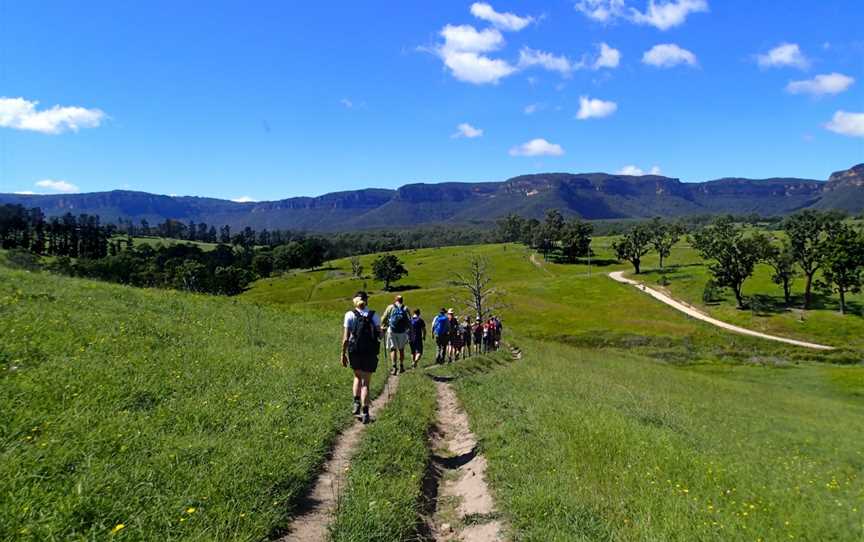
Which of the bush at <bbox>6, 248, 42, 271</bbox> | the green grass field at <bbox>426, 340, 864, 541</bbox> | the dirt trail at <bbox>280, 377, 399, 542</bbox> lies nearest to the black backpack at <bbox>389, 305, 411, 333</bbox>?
the green grass field at <bbox>426, 340, 864, 541</bbox>

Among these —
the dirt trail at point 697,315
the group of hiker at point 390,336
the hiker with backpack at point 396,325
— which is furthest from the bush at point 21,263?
the dirt trail at point 697,315

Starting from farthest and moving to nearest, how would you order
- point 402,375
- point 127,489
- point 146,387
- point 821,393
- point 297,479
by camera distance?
1. point 821,393
2. point 402,375
3. point 146,387
4. point 297,479
5. point 127,489

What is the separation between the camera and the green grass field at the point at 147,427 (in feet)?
18.8

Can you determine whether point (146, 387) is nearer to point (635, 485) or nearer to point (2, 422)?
point (2, 422)

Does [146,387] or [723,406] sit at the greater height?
[146,387]

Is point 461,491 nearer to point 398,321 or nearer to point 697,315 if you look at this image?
point 398,321

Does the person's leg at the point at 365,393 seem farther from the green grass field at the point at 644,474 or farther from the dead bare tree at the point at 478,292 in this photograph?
the dead bare tree at the point at 478,292

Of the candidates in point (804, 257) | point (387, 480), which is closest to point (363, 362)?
point (387, 480)

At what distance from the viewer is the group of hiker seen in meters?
11.9

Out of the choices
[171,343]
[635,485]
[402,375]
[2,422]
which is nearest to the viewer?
[2,422]

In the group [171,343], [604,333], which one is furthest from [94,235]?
[171,343]

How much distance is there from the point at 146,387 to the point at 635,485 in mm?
9057

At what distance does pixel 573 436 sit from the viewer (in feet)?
35.7

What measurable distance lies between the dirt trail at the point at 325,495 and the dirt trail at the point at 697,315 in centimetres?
7836
